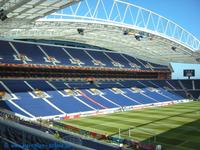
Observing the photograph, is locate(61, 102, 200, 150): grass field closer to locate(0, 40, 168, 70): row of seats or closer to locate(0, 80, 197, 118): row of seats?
locate(0, 80, 197, 118): row of seats

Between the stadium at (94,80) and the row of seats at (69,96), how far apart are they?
0.52ft

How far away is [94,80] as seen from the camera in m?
62.2

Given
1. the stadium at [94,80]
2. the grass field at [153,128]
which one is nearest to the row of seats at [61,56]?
the stadium at [94,80]

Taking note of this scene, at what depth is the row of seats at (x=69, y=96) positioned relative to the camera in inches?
1657

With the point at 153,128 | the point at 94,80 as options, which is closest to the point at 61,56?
the point at 94,80

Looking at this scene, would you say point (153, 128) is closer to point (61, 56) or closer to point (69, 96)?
point (69, 96)

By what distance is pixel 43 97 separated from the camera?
Result: 46.5 metres

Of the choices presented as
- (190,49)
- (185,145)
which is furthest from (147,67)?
(185,145)

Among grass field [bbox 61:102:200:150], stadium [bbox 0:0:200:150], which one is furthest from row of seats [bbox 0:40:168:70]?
grass field [bbox 61:102:200:150]

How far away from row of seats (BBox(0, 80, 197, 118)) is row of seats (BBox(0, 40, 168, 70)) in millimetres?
4324

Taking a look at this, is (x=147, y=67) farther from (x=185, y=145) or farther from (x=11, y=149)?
(x=11, y=149)

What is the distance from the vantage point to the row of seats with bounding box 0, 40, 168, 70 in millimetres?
53812

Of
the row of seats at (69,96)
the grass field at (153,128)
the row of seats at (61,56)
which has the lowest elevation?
the grass field at (153,128)

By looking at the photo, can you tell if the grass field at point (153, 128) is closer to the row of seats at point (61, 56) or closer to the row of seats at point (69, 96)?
the row of seats at point (69, 96)
